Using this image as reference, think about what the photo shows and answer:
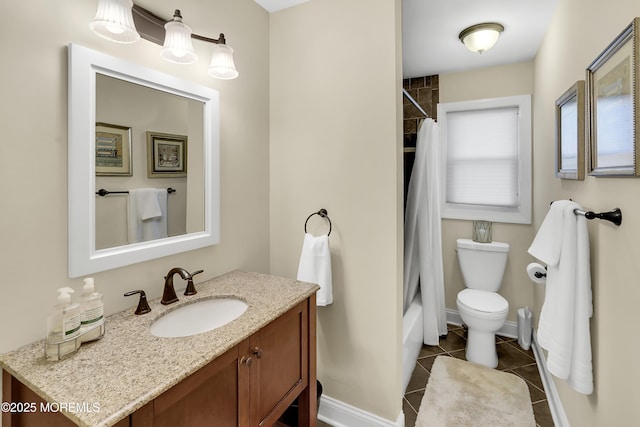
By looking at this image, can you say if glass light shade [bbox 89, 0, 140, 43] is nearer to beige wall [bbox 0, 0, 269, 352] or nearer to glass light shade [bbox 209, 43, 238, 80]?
beige wall [bbox 0, 0, 269, 352]

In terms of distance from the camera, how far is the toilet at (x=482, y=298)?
238cm

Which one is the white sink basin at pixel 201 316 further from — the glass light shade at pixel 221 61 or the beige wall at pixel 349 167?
the glass light shade at pixel 221 61

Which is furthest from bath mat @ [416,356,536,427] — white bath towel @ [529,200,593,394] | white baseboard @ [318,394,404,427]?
white bath towel @ [529,200,593,394]

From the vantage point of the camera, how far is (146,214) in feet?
4.28

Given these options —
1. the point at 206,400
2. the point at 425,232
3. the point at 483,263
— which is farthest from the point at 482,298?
the point at 206,400

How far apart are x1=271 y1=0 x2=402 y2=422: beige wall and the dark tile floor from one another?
46 cm

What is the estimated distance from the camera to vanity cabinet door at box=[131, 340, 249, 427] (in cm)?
78

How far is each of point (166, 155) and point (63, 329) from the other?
0.78 metres

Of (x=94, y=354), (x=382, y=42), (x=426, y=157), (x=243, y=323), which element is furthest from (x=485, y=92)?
(x=94, y=354)

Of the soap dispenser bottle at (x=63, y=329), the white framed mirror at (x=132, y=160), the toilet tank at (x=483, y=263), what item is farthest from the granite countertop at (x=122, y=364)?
the toilet tank at (x=483, y=263)

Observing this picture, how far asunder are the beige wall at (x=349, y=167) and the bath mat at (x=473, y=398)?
0.45m

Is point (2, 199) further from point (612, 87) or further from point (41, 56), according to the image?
point (612, 87)

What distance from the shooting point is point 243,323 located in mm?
1099

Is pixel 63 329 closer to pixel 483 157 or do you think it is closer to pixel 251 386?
pixel 251 386
